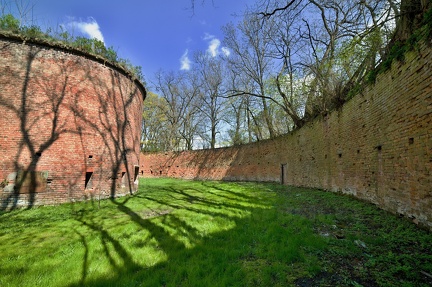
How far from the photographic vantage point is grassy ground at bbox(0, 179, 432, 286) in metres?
3.01

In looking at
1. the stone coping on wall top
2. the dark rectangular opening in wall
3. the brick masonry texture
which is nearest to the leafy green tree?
the stone coping on wall top

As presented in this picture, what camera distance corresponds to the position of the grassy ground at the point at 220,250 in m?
3.01

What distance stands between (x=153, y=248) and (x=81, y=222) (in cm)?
314

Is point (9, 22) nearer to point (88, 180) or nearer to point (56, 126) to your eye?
point (56, 126)

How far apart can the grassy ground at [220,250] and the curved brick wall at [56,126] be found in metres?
1.83

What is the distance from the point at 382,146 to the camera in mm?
5949

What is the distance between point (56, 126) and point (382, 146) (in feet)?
35.0

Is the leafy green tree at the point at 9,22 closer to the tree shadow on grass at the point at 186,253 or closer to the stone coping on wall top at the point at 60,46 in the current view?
the stone coping on wall top at the point at 60,46

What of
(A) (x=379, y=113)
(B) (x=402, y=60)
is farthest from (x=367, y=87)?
(B) (x=402, y=60)

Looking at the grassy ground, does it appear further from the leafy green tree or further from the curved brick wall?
the leafy green tree

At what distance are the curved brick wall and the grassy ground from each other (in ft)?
6.01

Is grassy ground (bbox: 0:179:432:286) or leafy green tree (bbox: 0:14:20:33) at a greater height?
leafy green tree (bbox: 0:14:20:33)

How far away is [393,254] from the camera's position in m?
3.32

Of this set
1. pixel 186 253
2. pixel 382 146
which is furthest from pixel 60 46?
pixel 382 146
